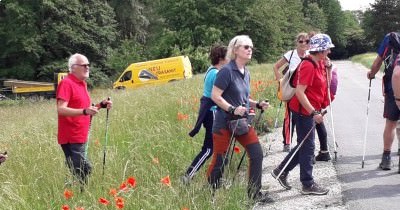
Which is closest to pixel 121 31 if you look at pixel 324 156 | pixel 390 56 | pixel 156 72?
pixel 156 72

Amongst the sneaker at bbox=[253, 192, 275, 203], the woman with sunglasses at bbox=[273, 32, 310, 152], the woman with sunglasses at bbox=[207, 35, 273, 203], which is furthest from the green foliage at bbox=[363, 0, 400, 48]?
the woman with sunglasses at bbox=[207, 35, 273, 203]

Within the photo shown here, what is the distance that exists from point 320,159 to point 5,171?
4.35 metres

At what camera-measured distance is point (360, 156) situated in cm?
726

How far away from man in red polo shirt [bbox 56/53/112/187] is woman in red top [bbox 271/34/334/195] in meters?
2.20

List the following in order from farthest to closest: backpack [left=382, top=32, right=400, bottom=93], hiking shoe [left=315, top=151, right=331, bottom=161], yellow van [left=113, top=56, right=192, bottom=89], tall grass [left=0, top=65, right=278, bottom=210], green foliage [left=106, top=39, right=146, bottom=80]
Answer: green foliage [left=106, top=39, right=146, bottom=80] < yellow van [left=113, top=56, right=192, bottom=89] < hiking shoe [left=315, top=151, right=331, bottom=161] < backpack [left=382, top=32, right=400, bottom=93] < tall grass [left=0, top=65, right=278, bottom=210]

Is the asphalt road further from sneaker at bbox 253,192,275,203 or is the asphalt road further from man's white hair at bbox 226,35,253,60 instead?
man's white hair at bbox 226,35,253,60

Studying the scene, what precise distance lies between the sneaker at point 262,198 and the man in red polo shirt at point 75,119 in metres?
1.84

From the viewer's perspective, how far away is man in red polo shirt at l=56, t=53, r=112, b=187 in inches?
200

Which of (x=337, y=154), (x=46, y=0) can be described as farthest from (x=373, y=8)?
(x=337, y=154)

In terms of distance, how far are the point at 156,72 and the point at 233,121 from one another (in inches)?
1101

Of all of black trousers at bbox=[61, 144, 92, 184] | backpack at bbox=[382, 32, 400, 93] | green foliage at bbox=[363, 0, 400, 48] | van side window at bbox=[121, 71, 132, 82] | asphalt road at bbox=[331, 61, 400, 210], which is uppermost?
green foliage at bbox=[363, 0, 400, 48]

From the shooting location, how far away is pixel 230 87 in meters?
4.91

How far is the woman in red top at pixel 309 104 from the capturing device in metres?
5.29

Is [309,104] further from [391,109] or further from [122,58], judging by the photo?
[122,58]
